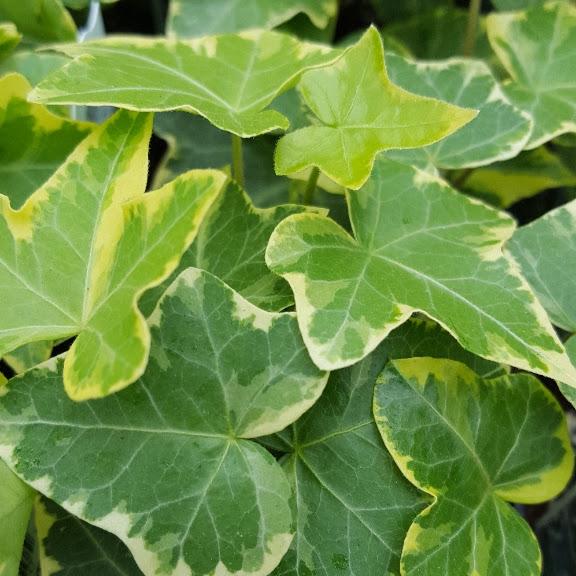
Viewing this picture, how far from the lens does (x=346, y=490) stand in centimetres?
45

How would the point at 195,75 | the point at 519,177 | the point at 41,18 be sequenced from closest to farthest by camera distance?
→ the point at 195,75 → the point at 41,18 → the point at 519,177

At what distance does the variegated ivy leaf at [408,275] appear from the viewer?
0.44m

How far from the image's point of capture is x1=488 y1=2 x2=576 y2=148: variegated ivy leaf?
686mm

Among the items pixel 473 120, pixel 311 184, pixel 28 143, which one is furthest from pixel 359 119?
pixel 28 143

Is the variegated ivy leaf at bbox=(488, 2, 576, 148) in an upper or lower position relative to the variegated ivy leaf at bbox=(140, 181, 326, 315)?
upper

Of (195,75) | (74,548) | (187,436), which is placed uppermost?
(195,75)

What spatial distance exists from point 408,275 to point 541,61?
1.30 ft

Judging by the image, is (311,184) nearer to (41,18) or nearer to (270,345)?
(270,345)

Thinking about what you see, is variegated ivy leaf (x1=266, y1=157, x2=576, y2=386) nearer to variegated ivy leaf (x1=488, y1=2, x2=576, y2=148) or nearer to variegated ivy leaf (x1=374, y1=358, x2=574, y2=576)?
variegated ivy leaf (x1=374, y1=358, x2=574, y2=576)

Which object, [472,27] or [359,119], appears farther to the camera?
[472,27]

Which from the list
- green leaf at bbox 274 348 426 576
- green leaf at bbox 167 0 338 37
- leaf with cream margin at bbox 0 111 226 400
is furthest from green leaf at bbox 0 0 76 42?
green leaf at bbox 274 348 426 576

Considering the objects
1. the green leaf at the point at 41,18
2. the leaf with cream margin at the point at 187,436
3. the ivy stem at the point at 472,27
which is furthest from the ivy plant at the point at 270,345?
the ivy stem at the point at 472,27

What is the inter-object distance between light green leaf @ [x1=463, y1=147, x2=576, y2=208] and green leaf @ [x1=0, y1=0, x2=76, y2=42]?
477 millimetres

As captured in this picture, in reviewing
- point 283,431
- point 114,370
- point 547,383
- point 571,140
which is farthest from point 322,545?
point 571,140
